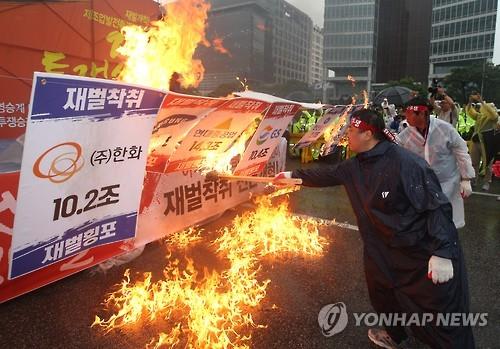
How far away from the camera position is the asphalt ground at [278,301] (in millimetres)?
3215

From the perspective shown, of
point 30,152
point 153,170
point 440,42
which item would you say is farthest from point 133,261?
point 440,42

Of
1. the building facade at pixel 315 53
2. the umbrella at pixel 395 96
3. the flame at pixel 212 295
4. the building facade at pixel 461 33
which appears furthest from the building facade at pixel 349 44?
the flame at pixel 212 295

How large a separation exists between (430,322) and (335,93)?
99.8 meters

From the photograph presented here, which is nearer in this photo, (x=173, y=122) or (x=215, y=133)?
(x=173, y=122)

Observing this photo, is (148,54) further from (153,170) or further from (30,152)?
(30,152)

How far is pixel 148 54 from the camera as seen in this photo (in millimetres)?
5602

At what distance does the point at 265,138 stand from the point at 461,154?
111 inches

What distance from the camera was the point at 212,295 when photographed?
382 cm

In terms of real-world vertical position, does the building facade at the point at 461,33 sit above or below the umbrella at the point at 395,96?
above

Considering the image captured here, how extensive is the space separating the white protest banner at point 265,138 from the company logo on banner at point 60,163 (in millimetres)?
3023

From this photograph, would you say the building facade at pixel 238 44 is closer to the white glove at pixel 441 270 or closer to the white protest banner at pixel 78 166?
the white protest banner at pixel 78 166

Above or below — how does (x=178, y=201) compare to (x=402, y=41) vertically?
below

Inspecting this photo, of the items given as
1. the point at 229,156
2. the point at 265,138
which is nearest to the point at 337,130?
the point at 265,138

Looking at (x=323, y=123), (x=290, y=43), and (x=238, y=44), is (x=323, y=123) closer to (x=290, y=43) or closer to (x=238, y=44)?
(x=238, y=44)
